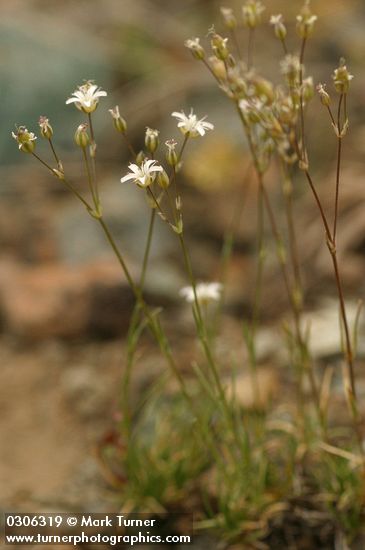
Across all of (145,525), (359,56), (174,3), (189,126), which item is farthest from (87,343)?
(174,3)

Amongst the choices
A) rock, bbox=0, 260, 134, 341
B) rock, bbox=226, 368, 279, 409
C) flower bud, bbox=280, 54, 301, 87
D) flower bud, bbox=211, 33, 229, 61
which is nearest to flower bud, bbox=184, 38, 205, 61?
flower bud, bbox=211, 33, 229, 61

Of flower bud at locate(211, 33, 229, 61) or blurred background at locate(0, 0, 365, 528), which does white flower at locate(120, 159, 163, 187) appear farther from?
blurred background at locate(0, 0, 365, 528)

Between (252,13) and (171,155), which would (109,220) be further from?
(171,155)

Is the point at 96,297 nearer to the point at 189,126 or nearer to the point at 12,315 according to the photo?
the point at 12,315

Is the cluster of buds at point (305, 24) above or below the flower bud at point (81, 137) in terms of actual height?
above

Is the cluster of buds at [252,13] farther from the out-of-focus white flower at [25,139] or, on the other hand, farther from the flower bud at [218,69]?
the out-of-focus white flower at [25,139]

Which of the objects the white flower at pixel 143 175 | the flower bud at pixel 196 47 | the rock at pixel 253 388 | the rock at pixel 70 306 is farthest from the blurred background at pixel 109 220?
the flower bud at pixel 196 47

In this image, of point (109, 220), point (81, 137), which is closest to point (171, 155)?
point (81, 137)

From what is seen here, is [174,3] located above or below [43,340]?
above
